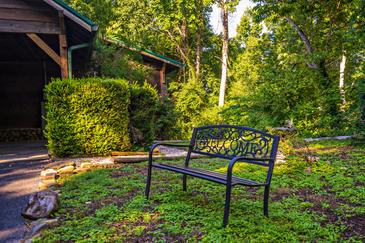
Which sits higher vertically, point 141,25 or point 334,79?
point 141,25

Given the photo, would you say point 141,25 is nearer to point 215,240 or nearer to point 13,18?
point 13,18

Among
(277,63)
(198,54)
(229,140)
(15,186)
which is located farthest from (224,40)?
(15,186)

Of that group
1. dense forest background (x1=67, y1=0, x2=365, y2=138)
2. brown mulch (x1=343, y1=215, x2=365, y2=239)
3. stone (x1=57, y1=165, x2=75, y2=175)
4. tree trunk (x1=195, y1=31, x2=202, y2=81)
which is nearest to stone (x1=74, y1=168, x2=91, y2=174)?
stone (x1=57, y1=165, x2=75, y2=175)

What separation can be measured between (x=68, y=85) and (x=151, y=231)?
15.4 ft

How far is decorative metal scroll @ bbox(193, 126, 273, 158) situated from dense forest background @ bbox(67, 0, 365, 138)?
4.98 meters

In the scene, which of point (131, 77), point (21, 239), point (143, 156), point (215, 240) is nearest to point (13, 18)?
point (143, 156)

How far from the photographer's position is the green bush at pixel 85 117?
6.51 m

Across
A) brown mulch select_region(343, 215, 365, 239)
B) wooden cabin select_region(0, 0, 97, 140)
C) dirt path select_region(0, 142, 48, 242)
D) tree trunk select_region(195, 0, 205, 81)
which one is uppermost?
tree trunk select_region(195, 0, 205, 81)

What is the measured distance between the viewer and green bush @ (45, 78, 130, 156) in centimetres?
651

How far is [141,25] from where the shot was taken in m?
19.3

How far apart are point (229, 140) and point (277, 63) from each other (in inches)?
472

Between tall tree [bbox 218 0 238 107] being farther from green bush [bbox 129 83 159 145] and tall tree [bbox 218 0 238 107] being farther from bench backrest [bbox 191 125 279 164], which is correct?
bench backrest [bbox 191 125 279 164]

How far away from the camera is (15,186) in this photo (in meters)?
4.66

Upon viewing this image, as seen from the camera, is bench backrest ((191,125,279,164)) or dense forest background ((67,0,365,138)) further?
dense forest background ((67,0,365,138))
